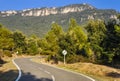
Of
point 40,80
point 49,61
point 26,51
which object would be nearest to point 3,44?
point 49,61

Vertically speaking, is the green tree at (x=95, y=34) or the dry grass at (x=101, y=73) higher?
the green tree at (x=95, y=34)

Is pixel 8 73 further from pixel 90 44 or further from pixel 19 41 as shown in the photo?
pixel 19 41

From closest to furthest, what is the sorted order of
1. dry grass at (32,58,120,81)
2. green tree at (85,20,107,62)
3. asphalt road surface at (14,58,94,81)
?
asphalt road surface at (14,58,94,81)
dry grass at (32,58,120,81)
green tree at (85,20,107,62)

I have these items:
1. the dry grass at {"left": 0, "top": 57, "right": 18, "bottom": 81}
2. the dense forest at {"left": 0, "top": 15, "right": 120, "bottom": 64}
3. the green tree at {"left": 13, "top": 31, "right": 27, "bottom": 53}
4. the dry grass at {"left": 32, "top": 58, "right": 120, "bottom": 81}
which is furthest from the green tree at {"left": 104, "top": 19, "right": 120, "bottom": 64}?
the green tree at {"left": 13, "top": 31, "right": 27, "bottom": 53}

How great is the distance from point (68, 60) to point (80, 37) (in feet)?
32.0

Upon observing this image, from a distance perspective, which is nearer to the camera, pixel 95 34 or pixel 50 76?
pixel 50 76

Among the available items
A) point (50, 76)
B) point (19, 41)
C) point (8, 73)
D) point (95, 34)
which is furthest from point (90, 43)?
point (19, 41)

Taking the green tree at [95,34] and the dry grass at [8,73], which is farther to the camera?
the green tree at [95,34]

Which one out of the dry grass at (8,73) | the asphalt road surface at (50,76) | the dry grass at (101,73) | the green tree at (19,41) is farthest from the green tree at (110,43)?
the green tree at (19,41)

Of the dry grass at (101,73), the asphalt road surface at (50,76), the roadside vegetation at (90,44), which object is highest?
the roadside vegetation at (90,44)

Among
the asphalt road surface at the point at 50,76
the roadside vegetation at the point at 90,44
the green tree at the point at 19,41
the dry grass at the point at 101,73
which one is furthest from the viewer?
the green tree at the point at 19,41

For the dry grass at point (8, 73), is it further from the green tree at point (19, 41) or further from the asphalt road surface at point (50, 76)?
the green tree at point (19, 41)

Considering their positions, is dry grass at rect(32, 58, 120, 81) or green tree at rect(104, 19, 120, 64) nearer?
dry grass at rect(32, 58, 120, 81)

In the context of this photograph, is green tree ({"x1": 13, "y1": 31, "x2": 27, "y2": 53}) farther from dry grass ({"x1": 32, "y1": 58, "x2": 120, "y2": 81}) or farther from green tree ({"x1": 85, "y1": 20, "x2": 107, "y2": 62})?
dry grass ({"x1": 32, "y1": 58, "x2": 120, "y2": 81})
